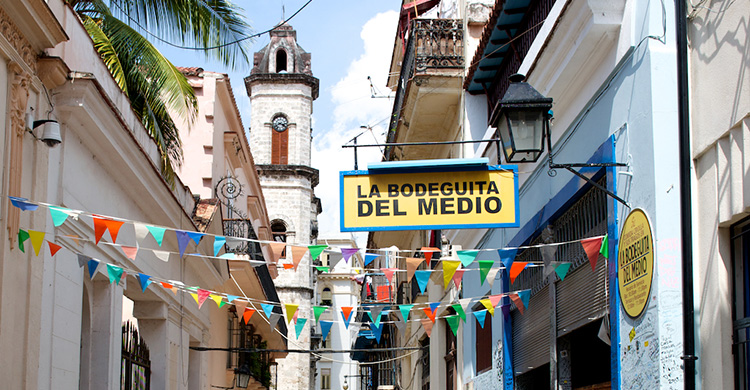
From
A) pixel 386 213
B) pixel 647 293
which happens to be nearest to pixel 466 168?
pixel 386 213

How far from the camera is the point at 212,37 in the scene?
1140 centimetres

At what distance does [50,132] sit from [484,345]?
22.6 feet

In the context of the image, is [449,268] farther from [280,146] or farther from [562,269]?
[280,146]

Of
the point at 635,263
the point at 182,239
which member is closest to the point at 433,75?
the point at 182,239

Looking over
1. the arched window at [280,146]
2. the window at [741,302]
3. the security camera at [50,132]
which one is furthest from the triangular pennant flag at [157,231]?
the arched window at [280,146]

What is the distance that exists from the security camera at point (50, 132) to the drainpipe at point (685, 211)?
4.69 meters

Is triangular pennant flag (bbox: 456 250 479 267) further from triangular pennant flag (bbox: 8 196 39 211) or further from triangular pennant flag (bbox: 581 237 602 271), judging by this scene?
triangular pennant flag (bbox: 8 196 39 211)

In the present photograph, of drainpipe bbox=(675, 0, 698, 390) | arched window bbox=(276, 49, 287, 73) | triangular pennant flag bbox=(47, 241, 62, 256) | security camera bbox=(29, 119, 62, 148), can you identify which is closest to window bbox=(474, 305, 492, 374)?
triangular pennant flag bbox=(47, 241, 62, 256)

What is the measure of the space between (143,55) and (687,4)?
7.10 m

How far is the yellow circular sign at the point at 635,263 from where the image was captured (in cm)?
615

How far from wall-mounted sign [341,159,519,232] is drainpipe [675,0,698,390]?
2.45 metres

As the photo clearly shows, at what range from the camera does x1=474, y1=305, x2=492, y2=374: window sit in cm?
1205

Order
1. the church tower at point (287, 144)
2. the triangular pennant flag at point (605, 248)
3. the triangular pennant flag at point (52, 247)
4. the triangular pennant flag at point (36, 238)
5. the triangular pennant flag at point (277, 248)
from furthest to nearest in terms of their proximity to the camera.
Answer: the church tower at point (287, 144) → the triangular pennant flag at point (277, 248) → the triangular pennant flag at point (52, 247) → the triangular pennant flag at point (605, 248) → the triangular pennant flag at point (36, 238)

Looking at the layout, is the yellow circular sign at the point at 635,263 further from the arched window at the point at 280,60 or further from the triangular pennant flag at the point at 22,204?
the arched window at the point at 280,60
